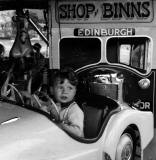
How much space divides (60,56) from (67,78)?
7.40 feet

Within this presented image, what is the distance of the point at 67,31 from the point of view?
238 inches

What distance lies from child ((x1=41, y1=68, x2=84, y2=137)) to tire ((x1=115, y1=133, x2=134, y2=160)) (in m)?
0.51

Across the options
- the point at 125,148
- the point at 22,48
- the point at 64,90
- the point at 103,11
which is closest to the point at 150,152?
the point at 125,148

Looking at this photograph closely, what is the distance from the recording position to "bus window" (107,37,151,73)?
5.85 m

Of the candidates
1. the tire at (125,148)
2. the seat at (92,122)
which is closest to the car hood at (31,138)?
the seat at (92,122)

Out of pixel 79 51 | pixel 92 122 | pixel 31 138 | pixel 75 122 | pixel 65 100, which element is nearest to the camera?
pixel 31 138

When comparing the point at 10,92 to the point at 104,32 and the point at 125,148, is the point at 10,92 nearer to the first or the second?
the point at 125,148

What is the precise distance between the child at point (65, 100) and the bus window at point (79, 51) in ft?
6.91

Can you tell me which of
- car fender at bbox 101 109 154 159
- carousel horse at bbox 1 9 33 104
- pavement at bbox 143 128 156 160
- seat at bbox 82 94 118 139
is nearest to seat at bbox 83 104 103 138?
seat at bbox 82 94 118 139

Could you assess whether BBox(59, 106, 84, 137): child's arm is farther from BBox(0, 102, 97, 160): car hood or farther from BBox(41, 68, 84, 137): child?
BBox(0, 102, 97, 160): car hood

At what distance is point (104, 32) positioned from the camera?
5883 mm

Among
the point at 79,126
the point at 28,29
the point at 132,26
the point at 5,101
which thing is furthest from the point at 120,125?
the point at 28,29

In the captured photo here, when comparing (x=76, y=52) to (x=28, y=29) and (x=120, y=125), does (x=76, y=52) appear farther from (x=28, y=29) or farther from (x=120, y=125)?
(x=120, y=125)

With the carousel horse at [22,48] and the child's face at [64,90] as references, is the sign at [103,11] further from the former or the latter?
the child's face at [64,90]
